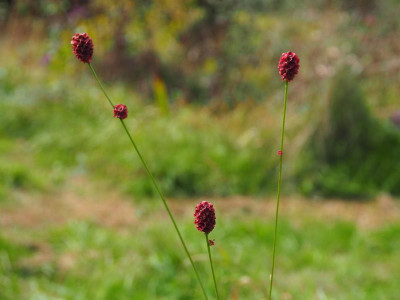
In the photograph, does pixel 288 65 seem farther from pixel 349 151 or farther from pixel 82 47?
pixel 349 151

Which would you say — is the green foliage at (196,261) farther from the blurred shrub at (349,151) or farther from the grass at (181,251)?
the blurred shrub at (349,151)

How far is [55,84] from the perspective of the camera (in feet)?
24.7

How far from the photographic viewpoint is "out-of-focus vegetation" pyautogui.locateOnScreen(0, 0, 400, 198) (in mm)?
5402

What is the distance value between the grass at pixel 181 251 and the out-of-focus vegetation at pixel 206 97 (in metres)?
0.37

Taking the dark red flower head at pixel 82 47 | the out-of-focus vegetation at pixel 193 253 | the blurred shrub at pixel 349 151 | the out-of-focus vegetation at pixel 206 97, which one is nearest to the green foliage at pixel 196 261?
the out-of-focus vegetation at pixel 193 253

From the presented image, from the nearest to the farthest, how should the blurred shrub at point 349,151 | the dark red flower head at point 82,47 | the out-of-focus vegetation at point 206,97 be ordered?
the dark red flower head at point 82,47 < the blurred shrub at point 349,151 < the out-of-focus vegetation at point 206,97

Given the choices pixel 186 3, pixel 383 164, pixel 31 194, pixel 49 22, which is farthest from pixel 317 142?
pixel 49 22

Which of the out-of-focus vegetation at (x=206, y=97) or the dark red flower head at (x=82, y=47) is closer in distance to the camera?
the dark red flower head at (x=82, y=47)

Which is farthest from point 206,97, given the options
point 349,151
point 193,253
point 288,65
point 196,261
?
point 288,65

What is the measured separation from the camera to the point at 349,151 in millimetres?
5504

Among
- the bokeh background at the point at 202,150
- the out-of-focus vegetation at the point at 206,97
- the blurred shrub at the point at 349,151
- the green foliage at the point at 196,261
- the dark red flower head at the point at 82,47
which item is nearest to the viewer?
the dark red flower head at the point at 82,47

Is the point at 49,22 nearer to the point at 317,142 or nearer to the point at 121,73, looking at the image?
the point at 121,73

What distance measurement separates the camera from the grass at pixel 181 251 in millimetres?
3170

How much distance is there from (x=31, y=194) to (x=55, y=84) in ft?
8.86
